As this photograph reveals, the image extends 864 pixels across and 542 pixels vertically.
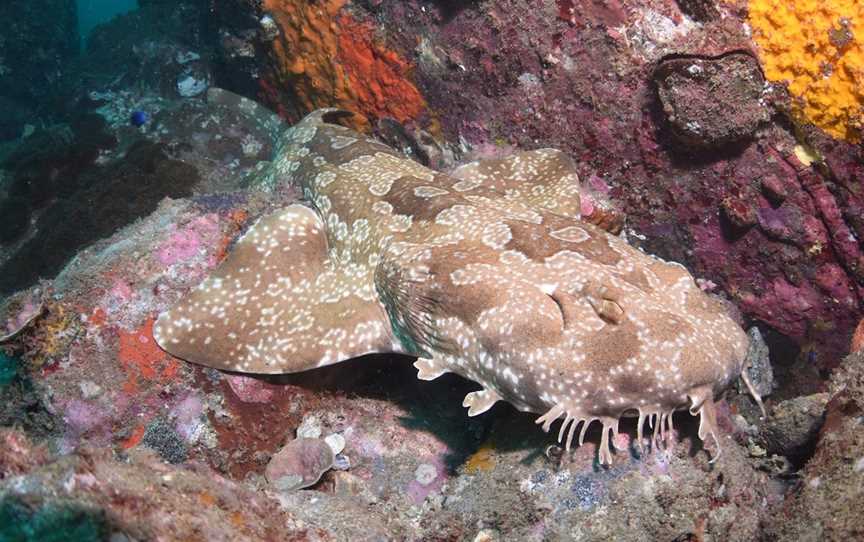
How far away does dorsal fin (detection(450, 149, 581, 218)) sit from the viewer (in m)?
5.89

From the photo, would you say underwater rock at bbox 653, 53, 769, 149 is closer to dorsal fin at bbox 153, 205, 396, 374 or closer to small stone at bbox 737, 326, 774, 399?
small stone at bbox 737, 326, 774, 399

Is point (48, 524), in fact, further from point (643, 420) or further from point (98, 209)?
point (98, 209)

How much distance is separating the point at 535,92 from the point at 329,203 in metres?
2.55

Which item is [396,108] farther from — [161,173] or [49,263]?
[49,263]

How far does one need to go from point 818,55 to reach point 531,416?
3.86 metres

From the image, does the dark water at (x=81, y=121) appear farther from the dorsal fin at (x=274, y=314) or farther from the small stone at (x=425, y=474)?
the small stone at (x=425, y=474)

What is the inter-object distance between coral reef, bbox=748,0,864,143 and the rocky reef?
0.02 metres

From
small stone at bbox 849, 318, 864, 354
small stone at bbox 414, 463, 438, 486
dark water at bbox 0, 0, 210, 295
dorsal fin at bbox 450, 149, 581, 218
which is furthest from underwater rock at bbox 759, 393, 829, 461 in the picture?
dark water at bbox 0, 0, 210, 295

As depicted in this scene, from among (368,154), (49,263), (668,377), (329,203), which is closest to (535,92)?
(368,154)

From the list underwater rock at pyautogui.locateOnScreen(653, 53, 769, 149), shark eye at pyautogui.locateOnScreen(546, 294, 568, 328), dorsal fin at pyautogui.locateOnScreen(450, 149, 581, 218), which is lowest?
shark eye at pyautogui.locateOnScreen(546, 294, 568, 328)

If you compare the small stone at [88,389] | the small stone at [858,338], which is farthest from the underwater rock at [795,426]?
the small stone at [88,389]

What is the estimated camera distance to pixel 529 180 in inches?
245

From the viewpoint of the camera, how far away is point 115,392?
4.97 metres

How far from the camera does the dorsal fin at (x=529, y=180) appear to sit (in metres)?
5.89
